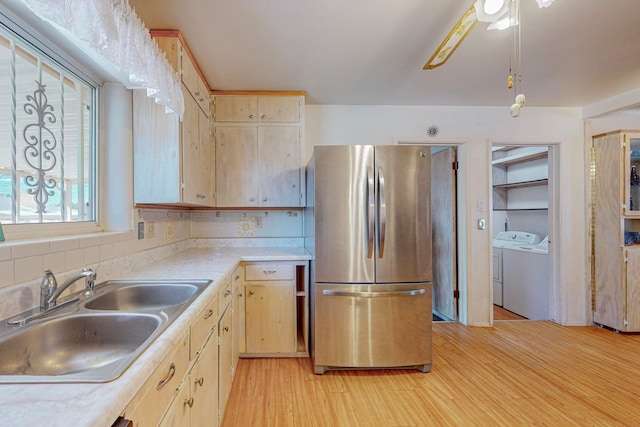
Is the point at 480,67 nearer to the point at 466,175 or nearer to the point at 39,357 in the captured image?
the point at 466,175

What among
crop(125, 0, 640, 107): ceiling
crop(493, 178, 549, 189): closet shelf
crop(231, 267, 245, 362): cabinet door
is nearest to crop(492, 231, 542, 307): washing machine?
crop(493, 178, 549, 189): closet shelf

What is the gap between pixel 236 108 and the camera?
2.58 m

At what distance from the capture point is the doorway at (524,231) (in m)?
3.09

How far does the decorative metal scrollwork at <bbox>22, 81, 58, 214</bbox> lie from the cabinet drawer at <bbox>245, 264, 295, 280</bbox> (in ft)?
4.20

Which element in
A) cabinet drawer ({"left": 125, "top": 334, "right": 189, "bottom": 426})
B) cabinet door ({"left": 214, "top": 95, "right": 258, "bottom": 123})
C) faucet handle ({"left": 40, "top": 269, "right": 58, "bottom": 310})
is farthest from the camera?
cabinet door ({"left": 214, "top": 95, "right": 258, "bottom": 123})

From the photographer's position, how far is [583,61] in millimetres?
2123

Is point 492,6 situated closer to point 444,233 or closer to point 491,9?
point 491,9

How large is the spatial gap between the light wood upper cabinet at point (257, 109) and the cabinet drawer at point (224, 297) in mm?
1564

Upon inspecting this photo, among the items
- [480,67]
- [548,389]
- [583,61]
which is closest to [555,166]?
[583,61]

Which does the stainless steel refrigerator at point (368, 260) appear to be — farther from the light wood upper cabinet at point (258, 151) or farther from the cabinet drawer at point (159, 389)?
the cabinet drawer at point (159, 389)

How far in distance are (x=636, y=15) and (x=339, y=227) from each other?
2.15m

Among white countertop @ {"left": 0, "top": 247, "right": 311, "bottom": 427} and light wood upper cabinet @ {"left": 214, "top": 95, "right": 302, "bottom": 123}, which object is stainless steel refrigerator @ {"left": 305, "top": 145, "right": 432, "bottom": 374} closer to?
light wood upper cabinet @ {"left": 214, "top": 95, "right": 302, "bottom": 123}

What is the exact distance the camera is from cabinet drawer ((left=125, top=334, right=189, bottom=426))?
63 centimetres

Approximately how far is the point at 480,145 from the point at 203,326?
3090 mm
